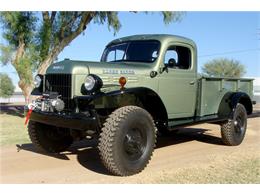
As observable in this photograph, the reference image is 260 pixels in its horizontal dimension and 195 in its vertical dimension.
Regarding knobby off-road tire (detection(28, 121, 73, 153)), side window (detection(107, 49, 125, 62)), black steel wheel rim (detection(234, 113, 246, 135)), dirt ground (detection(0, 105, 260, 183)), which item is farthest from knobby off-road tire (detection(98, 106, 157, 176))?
black steel wheel rim (detection(234, 113, 246, 135))

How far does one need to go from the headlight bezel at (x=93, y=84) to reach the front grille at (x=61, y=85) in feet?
1.21

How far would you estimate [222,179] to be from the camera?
17.7 ft

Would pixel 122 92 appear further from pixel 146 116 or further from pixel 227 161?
pixel 227 161

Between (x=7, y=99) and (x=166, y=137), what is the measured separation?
149 feet

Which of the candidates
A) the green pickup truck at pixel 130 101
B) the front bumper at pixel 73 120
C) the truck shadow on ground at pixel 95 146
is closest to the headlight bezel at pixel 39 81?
the green pickup truck at pixel 130 101

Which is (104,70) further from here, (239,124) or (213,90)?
(239,124)

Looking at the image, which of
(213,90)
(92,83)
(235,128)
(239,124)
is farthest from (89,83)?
(239,124)

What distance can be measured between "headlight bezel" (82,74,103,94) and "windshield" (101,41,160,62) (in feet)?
4.99

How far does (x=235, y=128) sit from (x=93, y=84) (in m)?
4.19

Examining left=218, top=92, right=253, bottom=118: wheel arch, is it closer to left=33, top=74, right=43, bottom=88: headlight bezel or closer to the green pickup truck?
the green pickup truck

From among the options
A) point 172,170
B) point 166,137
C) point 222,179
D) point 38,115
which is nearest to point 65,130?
point 38,115

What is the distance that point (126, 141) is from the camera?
5.67 meters

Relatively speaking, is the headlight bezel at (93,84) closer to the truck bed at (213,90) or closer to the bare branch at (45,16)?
the truck bed at (213,90)

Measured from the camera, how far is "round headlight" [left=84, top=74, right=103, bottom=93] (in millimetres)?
5707
